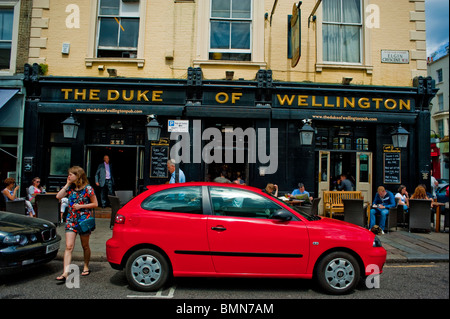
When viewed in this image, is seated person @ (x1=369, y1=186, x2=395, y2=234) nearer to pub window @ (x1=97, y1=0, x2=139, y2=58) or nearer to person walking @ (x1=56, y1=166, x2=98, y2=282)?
person walking @ (x1=56, y1=166, x2=98, y2=282)

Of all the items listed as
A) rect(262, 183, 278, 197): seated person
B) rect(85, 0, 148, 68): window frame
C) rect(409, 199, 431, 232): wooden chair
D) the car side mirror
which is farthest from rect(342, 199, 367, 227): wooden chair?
rect(85, 0, 148, 68): window frame

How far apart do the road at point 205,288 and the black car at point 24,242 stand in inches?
13.3

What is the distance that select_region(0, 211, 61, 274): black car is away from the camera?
4.29 m

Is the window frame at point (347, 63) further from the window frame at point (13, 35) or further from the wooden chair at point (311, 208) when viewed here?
the window frame at point (13, 35)

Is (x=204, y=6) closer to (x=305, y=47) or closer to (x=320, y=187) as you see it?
(x=305, y=47)

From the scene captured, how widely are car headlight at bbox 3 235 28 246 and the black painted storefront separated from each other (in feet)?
16.4

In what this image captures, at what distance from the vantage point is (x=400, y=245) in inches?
267

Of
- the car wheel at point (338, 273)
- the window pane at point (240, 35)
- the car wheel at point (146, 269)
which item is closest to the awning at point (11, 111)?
the window pane at point (240, 35)

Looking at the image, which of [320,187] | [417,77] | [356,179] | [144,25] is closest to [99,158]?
[144,25]

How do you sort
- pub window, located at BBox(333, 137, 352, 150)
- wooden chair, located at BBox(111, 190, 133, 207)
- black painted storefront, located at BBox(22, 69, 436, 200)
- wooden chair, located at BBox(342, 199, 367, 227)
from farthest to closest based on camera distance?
pub window, located at BBox(333, 137, 352, 150), black painted storefront, located at BBox(22, 69, 436, 200), wooden chair, located at BBox(111, 190, 133, 207), wooden chair, located at BBox(342, 199, 367, 227)

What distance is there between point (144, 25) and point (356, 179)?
9.24 m

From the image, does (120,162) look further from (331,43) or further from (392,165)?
(392,165)

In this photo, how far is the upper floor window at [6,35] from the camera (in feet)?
32.8

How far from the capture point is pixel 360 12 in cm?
1042
